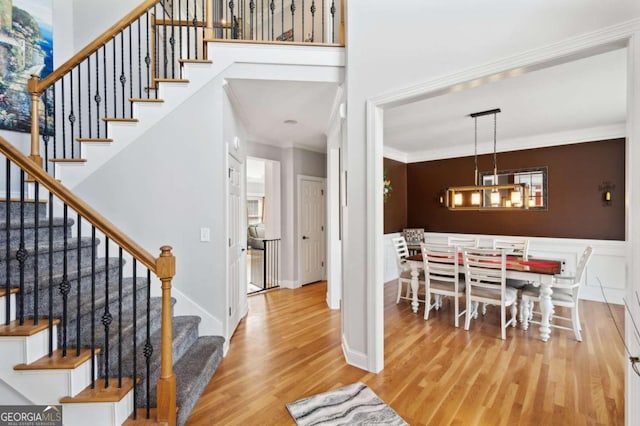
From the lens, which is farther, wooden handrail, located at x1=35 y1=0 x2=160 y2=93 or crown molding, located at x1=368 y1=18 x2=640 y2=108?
wooden handrail, located at x1=35 y1=0 x2=160 y2=93

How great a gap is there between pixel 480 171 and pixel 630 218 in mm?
4735

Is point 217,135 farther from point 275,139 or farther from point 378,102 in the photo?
point 275,139

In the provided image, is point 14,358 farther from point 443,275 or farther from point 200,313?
point 443,275

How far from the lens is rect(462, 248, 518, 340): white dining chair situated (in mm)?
3328

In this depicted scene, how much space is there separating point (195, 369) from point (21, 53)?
3.78 meters

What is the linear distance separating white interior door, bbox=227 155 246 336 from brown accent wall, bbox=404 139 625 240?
3.35 metres

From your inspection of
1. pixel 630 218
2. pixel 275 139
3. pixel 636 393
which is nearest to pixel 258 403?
pixel 636 393

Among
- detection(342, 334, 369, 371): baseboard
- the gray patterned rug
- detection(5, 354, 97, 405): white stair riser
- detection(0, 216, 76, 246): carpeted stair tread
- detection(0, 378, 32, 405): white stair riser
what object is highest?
detection(0, 216, 76, 246): carpeted stair tread

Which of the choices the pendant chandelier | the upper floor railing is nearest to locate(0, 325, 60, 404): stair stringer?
the upper floor railing

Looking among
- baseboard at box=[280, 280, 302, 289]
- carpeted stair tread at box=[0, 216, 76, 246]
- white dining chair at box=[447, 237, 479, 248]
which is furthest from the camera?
baseboard at box=[280, 280, 302, 289]

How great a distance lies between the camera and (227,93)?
314 cm

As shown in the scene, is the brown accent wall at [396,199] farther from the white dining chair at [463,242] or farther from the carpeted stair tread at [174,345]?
the carpeted stair tread at [174,345]

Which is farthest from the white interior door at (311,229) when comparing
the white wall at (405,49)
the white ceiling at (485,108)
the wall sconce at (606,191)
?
the wall sconce at (606,191)

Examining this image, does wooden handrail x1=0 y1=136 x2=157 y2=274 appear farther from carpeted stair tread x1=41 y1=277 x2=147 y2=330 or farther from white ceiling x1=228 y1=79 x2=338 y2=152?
white ceiling x1=228 y1=79 x2=338 y2=152
